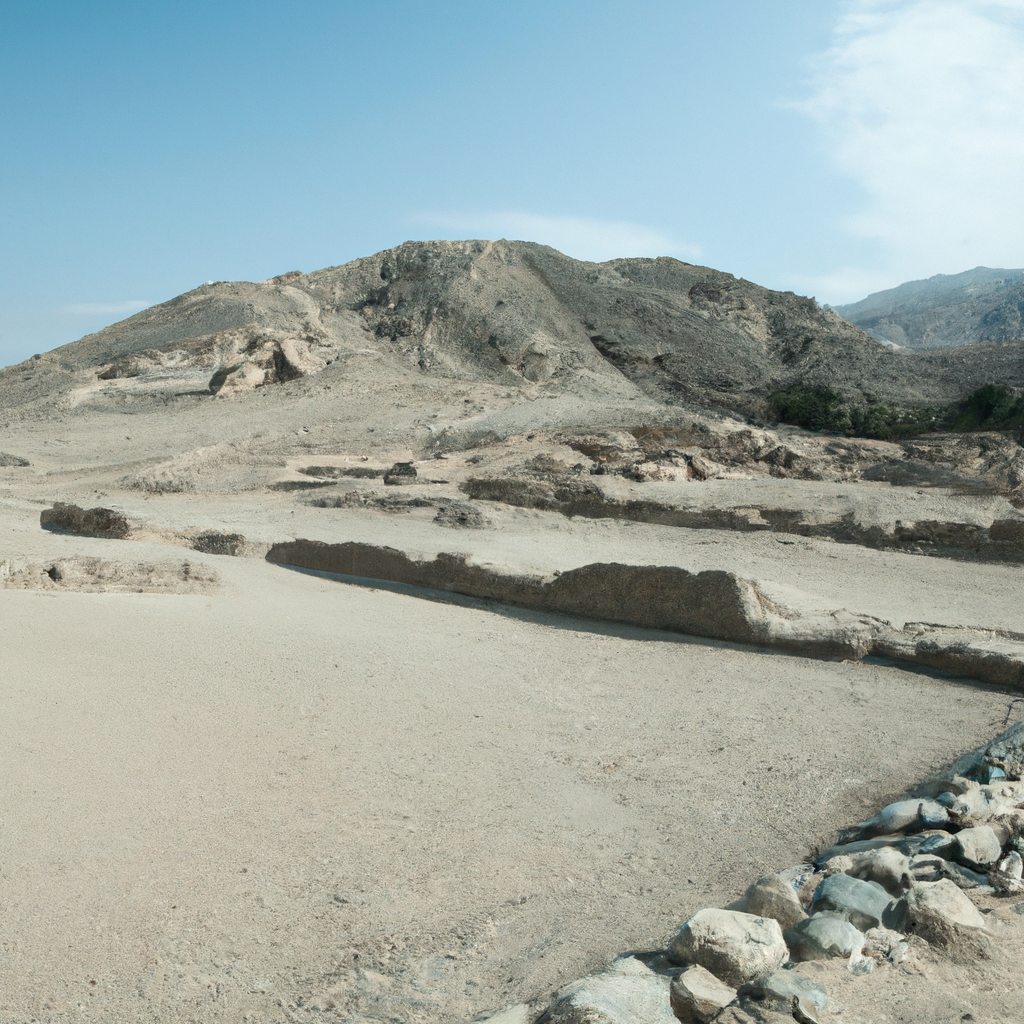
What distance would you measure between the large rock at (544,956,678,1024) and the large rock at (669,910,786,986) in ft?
0.39

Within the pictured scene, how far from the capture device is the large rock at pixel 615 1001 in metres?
1.88

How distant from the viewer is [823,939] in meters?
2.22

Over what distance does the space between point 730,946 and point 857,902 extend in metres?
0.49

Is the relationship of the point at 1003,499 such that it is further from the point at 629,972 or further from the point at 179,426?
the point at 179,426

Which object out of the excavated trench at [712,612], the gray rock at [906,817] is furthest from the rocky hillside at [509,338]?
the gray rock at [906,817]

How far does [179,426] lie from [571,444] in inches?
346

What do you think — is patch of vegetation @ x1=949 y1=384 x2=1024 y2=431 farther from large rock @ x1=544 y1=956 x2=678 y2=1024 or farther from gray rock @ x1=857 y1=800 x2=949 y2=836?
large rock @ x1=544 y1=956 x2=678 y2=1024

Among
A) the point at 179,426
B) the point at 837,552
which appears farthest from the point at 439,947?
the point at 179,426

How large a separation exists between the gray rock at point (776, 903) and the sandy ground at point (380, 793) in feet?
0.87

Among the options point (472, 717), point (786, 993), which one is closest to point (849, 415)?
point (472, 717)

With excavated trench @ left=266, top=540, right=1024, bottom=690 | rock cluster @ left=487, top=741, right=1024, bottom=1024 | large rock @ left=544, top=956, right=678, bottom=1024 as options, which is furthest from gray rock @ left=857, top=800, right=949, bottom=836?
excavated trench @ left=266, top=540, right=1024, bottom=690

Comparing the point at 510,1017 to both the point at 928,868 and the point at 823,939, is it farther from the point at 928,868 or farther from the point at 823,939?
the point at 928,868

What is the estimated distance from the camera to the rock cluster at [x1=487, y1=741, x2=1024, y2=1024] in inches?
76.7

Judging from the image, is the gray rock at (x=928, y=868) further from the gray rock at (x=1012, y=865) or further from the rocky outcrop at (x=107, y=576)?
the rocky outcrop at (x=107, y=576)
